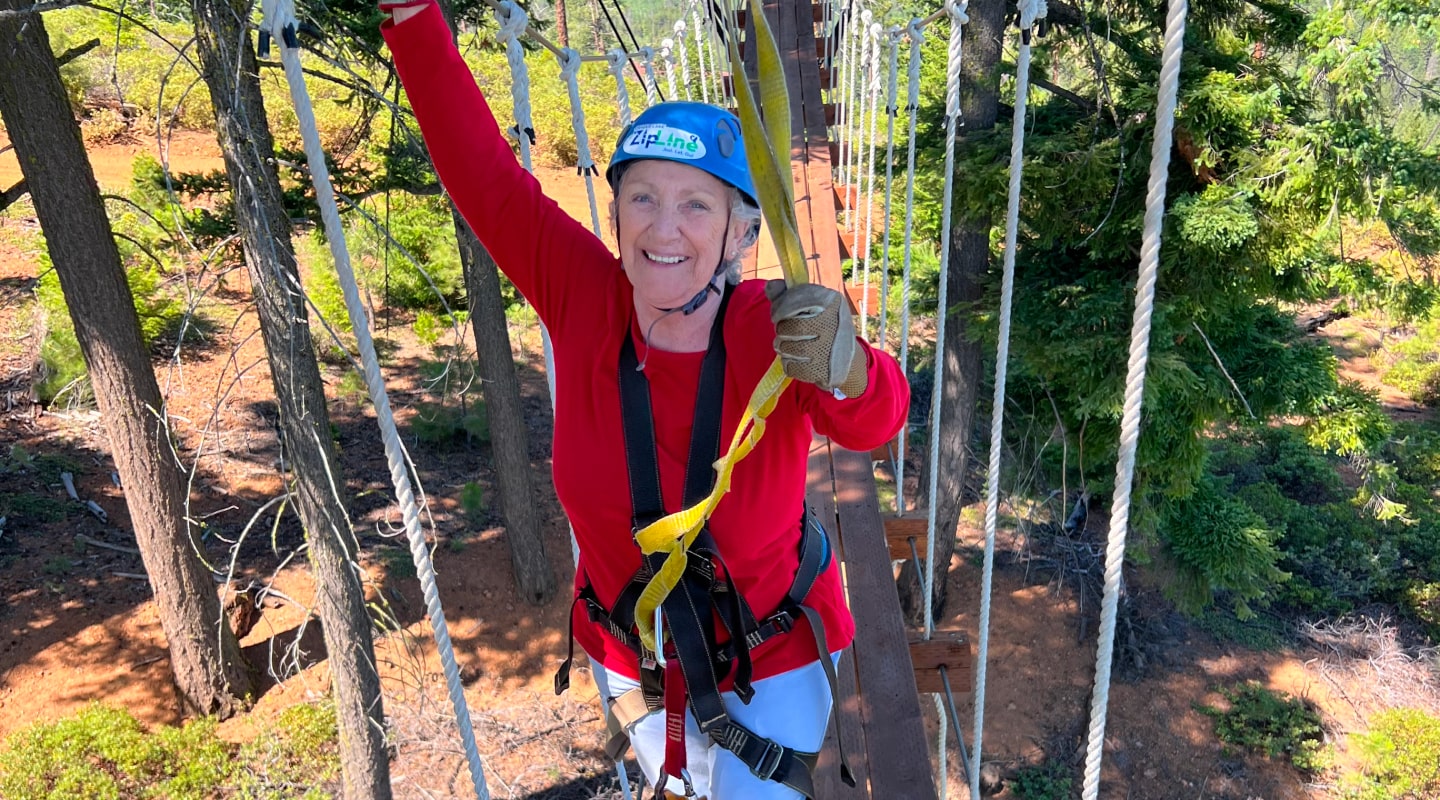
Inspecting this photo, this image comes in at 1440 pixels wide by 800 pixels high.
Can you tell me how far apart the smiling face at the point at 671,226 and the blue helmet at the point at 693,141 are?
2 centimetres

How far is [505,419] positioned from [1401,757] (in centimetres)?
692

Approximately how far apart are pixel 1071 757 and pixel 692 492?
699 centimetres

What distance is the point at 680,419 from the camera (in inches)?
49.8

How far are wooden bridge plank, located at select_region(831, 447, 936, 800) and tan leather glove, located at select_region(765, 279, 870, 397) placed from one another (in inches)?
40.3

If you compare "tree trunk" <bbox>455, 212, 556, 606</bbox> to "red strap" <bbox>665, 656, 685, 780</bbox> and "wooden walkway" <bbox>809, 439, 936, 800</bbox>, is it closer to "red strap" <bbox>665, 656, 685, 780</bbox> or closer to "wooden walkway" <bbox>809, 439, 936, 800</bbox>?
"wooden walkway" <bbox>809, 439, 936, 800</bbox>

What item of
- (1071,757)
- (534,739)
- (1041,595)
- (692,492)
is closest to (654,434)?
(692,492)

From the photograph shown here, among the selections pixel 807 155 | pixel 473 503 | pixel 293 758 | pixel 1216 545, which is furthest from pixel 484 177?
pixel 1216 545

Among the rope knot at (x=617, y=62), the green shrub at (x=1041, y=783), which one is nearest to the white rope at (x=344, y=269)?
the rope knot at (x=617, y=62)

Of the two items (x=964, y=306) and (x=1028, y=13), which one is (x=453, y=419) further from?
(x=1028, y=13)

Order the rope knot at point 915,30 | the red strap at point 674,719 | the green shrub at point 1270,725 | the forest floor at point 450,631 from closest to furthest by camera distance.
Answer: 1. the red strap at point 674,719
2. the rope knot at point 915,30
3. the forest floor at point 450,631
4. the green shrub at point 1270,725

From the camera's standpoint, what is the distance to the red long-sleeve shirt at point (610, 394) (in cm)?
123

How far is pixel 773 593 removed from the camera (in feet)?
4.40

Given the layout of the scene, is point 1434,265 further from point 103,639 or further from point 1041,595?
point 103,639

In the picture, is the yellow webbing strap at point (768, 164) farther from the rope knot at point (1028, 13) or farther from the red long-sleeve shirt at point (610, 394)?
the rope knot at point (1028, 13)
